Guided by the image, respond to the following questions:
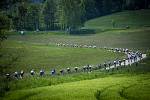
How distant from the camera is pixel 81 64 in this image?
73.1m

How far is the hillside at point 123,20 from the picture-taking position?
15938cm

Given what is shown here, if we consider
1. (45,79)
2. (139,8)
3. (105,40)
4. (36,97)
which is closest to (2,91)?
(36,97)

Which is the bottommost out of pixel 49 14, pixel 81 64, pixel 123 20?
pixel 123 20

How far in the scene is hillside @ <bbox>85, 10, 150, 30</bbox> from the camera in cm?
15938

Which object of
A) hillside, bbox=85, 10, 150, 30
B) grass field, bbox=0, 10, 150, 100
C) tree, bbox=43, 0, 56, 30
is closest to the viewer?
grass field, bbox=0, 10, 150, 100

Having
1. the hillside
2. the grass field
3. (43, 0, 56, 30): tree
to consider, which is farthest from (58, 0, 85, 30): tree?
the hillside

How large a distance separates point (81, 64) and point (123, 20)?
99.5 m

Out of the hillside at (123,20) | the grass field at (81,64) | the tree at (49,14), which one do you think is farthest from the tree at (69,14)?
the hillside at (123,20)

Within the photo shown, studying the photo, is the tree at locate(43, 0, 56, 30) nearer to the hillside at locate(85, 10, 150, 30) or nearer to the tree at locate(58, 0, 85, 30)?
the tree at locate(58, 0, 85, 30)

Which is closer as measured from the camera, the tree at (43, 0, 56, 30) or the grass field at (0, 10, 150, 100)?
the grass field at (0, 10, 150, 100)

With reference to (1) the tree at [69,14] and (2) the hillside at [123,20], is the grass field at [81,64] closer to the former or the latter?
(2) the hillside at [123,20]

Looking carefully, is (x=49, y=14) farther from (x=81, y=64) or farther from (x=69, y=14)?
(x=81, y=64)

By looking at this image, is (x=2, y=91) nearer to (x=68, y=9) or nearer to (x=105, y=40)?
(x=105, y=40)

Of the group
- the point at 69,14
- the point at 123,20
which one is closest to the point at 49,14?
the point at 69,14
